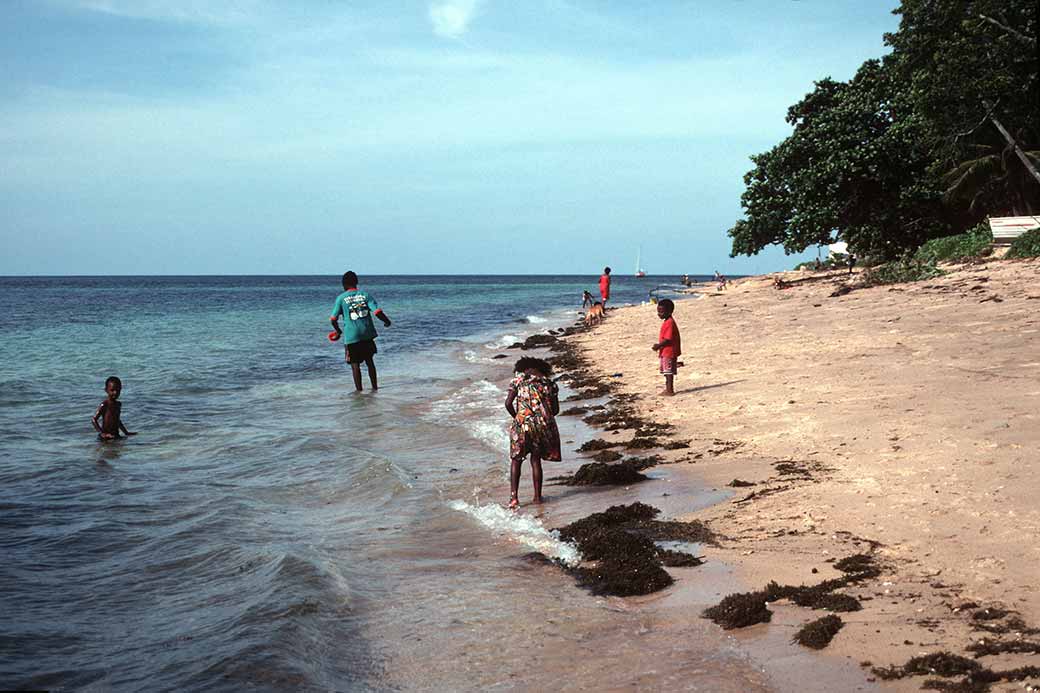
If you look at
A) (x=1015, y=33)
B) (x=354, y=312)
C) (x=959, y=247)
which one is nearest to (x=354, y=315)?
(x=354, y=312)

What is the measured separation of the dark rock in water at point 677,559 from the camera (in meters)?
5.95

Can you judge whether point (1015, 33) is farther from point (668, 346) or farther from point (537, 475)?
point (537, 475)

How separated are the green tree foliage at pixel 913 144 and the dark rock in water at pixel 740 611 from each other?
27.1m

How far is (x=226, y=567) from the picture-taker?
6.84 meters

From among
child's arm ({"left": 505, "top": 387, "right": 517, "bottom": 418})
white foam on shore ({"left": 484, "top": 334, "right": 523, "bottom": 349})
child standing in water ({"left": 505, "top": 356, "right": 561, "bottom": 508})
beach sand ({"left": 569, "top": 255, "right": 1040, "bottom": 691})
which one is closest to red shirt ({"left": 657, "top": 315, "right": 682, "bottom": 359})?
beach sand ({"left": 569, "top": 255, "right": 1040, "bottom": 691})

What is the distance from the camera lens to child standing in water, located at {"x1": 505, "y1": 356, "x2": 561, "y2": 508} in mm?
8242

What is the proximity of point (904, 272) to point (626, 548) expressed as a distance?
2212cm

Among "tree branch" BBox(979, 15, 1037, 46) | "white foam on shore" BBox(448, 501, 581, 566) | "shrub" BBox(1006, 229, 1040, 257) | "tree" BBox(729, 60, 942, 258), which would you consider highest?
"tree branch" BBox(979, 15, 1037, 46)

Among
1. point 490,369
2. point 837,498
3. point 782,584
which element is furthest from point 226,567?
point 490,369

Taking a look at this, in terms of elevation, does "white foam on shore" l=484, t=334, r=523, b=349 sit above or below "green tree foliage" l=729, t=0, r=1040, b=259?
below

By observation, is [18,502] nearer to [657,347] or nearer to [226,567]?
[226,567]

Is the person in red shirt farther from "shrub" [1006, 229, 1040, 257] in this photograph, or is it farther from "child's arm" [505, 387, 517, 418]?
"shrub" [1006, 229, 1040, 257]

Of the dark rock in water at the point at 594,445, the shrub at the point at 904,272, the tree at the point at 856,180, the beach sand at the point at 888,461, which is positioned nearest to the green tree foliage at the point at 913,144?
the tree at the point at 856,180

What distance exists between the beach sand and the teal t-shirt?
16.7ft
